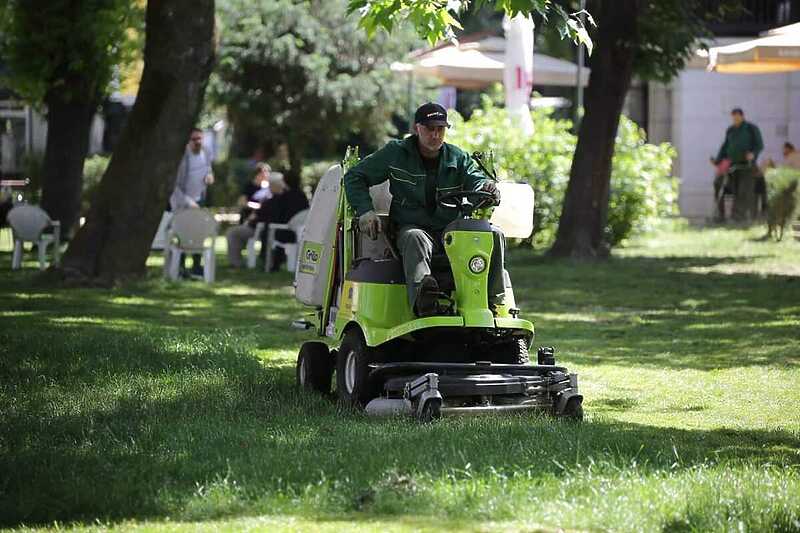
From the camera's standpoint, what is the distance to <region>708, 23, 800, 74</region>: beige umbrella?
1948cm

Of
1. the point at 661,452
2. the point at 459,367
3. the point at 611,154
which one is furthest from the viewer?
the point at 611,154

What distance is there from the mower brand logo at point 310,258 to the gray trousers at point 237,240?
1048 centimetres

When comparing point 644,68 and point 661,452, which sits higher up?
point 644,68

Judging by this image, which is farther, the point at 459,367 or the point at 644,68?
the point at 644,68

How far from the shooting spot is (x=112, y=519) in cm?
600

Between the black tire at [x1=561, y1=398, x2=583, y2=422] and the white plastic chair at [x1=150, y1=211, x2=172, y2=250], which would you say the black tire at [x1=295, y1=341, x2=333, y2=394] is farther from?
the white plastic chair at [x1=150, y1=211, x2=172, y2=250]

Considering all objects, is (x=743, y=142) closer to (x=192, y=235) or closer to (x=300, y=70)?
(x=300, y=70)

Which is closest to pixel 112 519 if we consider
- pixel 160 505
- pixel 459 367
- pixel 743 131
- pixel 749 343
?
pixel 160 505

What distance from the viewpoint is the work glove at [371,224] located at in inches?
338

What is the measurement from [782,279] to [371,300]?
998 centimetres

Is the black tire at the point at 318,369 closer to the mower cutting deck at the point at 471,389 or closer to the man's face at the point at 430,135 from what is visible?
the mower cutting deck at the point at 471,389

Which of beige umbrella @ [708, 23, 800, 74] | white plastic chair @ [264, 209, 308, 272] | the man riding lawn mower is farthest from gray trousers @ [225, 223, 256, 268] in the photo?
the man riding lawn mower

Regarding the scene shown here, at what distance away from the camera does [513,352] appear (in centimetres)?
877

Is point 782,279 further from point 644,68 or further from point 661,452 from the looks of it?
point 661,452
